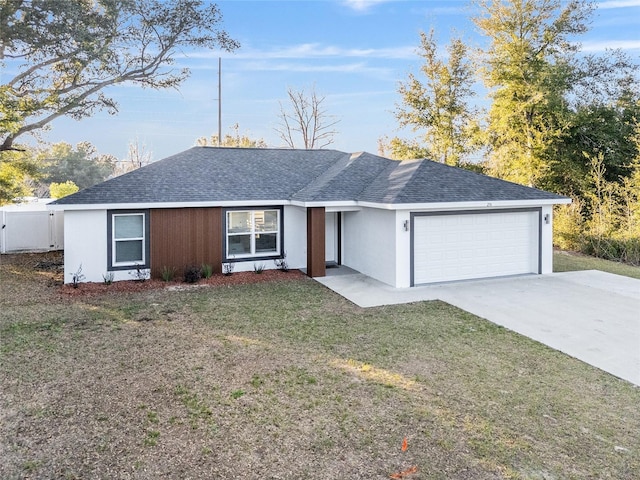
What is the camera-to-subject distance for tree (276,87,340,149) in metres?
34.7

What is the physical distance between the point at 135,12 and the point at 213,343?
14.8 m

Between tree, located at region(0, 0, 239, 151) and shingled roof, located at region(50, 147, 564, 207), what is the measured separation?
4.24 meters

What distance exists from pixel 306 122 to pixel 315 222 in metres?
24.2

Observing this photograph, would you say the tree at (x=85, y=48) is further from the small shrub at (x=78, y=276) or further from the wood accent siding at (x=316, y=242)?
the wood accent siding at (x=316, y=242)

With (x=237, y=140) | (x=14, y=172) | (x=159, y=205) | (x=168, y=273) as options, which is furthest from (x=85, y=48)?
(x=237, y=140)

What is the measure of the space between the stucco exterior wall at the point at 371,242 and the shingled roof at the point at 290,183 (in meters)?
0.64

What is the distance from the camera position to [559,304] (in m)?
9.70

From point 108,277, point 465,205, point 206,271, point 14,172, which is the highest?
point 14,172

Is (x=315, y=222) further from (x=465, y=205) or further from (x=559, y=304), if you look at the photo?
(x=559, y=304)

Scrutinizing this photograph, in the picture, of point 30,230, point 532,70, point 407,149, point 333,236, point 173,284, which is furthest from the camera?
point 407,149

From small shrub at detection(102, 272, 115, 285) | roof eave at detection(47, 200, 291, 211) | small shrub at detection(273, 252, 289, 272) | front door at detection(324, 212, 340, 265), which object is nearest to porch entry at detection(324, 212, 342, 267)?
front door at detection(324, 212, 340, 265)

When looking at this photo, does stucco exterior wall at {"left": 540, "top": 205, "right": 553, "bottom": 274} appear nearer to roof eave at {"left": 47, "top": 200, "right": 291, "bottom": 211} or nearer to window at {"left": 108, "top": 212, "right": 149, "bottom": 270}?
roof eave at {"left": 47, "top": 200, "right": 291, "bottom": 211}

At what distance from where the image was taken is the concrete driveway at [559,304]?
707 cm

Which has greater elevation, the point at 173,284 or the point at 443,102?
the point at 443,102
